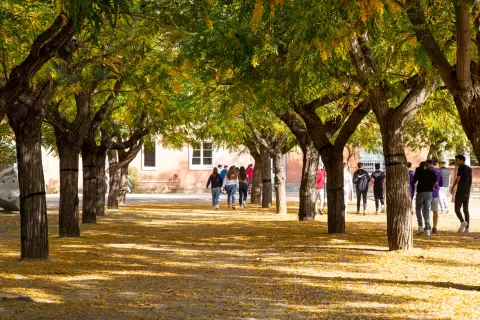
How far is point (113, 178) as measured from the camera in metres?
35.4

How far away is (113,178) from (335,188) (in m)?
15.7

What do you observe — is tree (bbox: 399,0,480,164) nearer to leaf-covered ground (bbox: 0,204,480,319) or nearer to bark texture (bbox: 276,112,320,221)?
leaf-covered ground (bbox: 0,204,480,319)

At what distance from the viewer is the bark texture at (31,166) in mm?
14602

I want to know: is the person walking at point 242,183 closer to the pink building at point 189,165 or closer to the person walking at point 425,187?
the person walking at point 425,187

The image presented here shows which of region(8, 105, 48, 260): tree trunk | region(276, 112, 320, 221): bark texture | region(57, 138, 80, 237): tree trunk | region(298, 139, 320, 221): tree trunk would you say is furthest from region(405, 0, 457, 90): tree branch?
region(298, 139, 320, 221): tree trunk

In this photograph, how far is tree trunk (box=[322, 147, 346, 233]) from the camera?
21.2 meters

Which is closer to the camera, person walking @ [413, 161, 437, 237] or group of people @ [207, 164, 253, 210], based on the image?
person walking @ [413, 161, 437, 237]

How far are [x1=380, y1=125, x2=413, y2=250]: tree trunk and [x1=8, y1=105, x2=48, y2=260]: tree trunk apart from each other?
594cm

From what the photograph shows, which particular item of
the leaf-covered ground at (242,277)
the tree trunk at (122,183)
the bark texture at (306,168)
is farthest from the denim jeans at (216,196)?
the leaf-covered ground at (242,277)

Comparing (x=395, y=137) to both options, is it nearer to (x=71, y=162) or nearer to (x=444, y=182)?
(x=71, y=162)

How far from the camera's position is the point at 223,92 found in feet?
64.8

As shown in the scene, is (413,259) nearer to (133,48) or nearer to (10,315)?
(133,48)

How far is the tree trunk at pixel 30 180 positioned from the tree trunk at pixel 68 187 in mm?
4286

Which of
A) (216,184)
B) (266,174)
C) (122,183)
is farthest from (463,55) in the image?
(122,183)
